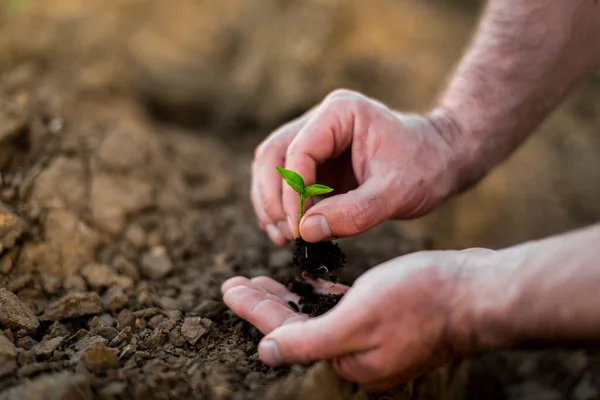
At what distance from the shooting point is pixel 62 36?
324 cm

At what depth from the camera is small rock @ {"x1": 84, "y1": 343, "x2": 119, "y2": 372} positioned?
5.19 ft

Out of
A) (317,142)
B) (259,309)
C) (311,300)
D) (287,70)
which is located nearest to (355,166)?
(317,142)

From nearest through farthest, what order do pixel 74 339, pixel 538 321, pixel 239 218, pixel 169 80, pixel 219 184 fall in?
1. pixel 538 321
2. pixel 74 339
3. pixel 239 218
4. pixel 219 184
5. pixel 169 80

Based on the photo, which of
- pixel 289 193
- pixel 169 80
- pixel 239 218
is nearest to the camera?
pixel 289 193

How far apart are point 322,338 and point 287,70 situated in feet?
8.54

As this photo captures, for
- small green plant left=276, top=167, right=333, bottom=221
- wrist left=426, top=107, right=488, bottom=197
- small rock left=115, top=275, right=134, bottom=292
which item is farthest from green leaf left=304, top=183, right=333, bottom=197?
small rock left=115, top=275, right=134, bottom=292

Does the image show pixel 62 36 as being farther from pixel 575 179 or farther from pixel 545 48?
pixel 575 179

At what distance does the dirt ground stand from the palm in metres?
0.10

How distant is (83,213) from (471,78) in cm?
178

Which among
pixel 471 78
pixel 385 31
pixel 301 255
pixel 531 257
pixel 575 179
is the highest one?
pixel 385 31

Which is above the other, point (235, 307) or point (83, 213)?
point (83, 213)

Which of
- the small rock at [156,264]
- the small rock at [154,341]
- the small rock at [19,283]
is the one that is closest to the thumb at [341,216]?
the small rock at [154,341]

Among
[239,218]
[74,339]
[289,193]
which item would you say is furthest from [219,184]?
[74,339]

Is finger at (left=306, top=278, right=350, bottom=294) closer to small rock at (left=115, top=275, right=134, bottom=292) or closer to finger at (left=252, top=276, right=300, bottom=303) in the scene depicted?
finger at (left=252, top=276, right=300, bottom=303)
